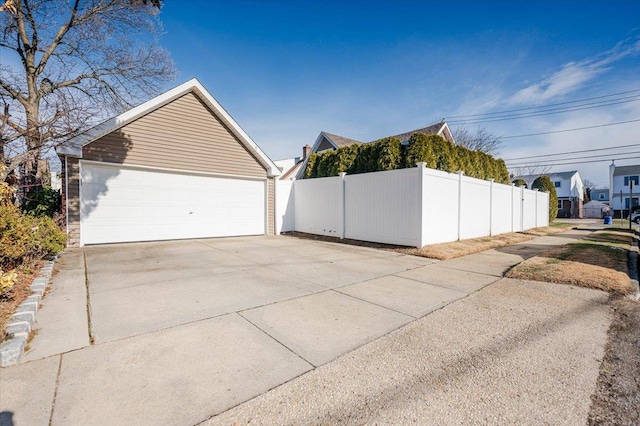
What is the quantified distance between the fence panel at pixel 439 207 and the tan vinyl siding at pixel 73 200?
10054 mm

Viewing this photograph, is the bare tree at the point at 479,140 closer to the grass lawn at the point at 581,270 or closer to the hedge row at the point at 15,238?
the grass lawn at the point at 581,270

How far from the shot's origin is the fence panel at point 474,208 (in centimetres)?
1063

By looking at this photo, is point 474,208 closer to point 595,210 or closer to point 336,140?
point 336,140

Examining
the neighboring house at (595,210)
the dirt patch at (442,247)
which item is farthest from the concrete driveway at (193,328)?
the neighboring house at (595,210)

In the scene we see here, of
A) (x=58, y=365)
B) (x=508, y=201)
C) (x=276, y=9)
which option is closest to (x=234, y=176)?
(x=276, y=9)

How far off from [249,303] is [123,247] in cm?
670

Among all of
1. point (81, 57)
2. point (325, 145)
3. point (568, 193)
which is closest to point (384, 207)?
point (81, 57)

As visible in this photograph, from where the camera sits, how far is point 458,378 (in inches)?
93.1

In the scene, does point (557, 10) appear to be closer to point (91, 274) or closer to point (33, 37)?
point (91, 274)

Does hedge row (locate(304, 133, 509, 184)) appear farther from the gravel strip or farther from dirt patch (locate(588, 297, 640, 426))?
dirt patch (locate(588, 297, 640, 426))

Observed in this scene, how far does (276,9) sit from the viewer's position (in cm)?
1001

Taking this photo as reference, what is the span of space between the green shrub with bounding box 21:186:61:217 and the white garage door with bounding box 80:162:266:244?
44.2 inches

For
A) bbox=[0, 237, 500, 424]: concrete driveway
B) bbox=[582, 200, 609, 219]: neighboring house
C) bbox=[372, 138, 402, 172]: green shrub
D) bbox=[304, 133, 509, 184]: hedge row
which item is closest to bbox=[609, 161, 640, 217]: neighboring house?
bbox=[582, 200, 609, 219]: neighboring house

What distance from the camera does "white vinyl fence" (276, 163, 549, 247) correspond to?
348 inches
